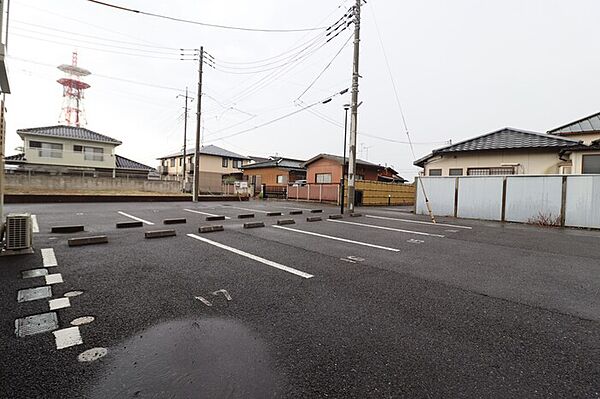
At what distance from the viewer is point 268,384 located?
172cm

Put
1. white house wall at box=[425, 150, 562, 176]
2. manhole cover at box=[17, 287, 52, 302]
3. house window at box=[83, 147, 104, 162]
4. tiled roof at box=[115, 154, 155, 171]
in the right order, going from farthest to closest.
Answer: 1. tiled roof at box=[115, 154, 155, 171]
2. house window at box=[83, 147, 104, 162]
3. white house wall at box=[425, 150, 562, 176]
4. manhole cover at box=[17, 287, 52, 302]

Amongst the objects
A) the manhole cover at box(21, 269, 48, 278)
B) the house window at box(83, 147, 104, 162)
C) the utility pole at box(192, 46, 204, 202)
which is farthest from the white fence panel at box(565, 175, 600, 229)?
the house window at box(83, 147, 104, 162)

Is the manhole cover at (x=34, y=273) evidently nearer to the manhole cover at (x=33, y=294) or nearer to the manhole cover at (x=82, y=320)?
the manhole cover at (x=33, y=294)

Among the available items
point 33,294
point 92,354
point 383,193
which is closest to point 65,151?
point 383,193

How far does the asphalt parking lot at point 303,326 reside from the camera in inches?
68.2

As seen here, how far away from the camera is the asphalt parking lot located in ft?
5.68

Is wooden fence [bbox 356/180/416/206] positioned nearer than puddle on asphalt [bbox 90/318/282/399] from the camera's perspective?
No

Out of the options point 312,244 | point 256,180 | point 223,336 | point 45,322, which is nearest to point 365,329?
point 223,336

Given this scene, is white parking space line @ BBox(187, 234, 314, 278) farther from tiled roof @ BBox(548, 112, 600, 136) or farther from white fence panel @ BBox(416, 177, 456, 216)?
tiled roof @ BBox(548, 112, 600, 136)

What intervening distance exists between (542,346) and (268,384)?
2.09 m

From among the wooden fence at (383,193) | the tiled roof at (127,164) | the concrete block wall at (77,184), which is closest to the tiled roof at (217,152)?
the tiled roof at (127,164)

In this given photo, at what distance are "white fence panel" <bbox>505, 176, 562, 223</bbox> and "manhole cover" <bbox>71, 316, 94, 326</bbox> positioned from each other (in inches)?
515

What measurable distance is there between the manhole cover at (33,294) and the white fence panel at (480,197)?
13.3 metres

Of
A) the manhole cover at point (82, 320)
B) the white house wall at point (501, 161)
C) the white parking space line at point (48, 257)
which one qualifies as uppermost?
the white house wall at point (501, 161)
